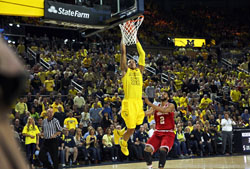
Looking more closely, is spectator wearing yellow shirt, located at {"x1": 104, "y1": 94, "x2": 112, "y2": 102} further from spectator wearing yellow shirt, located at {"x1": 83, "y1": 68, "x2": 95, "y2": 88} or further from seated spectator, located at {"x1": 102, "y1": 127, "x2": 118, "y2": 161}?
seated spectator, located at {"x1": 102, "y1": 127, "x2": 118, "y2": 161}

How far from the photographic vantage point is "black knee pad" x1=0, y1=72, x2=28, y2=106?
0.68 m

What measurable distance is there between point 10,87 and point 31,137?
12004 mm

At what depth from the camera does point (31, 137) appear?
12188 millimetres

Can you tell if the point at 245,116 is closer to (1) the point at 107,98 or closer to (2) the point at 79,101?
(1) the point at 107,98

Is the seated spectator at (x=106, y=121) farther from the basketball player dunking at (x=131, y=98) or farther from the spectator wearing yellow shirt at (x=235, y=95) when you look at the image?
the spectator wearing yellow shirt at (x=235, y=95)

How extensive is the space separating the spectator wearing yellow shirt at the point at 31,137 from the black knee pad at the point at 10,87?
11770 mm

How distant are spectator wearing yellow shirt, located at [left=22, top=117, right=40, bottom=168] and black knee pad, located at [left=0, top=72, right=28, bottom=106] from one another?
38.6 ft

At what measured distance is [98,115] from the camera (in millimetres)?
15125

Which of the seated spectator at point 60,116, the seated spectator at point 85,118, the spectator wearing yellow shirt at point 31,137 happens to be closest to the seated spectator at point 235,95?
the seated spectator at point 85,118

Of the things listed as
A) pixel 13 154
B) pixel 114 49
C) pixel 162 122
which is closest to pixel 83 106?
pixel 162 122

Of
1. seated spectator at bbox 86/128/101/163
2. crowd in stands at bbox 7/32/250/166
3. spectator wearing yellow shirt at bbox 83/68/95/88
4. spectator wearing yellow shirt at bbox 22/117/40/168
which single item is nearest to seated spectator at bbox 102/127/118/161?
crowd in stands at bbox 7/32/250/166

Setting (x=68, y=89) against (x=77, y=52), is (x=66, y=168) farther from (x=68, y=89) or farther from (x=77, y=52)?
(x=77, y=52)

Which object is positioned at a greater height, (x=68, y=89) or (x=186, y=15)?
(x=186, y=15)

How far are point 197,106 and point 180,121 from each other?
243 centimetres
